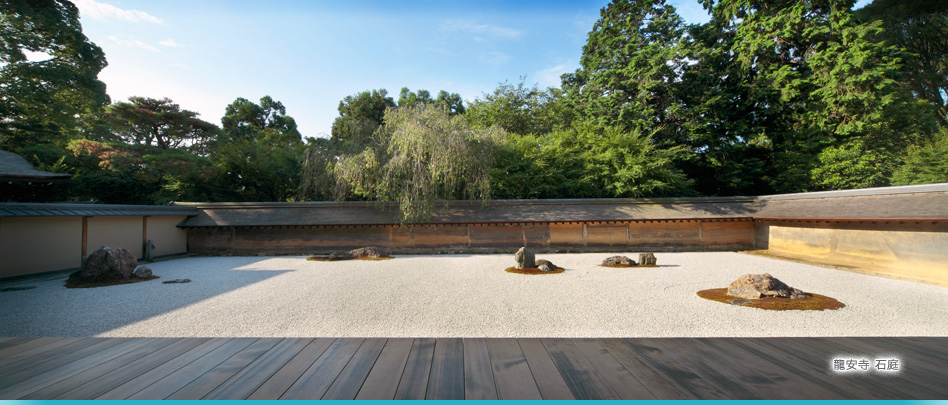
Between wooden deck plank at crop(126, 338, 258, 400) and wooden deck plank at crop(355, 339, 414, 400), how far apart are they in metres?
1.20

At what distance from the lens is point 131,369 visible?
8.68ft

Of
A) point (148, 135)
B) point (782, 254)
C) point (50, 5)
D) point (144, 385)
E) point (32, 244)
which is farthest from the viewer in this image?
point (148, 135)

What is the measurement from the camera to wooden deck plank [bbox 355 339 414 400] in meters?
2.22

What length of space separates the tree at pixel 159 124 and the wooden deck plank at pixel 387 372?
21.5 metres

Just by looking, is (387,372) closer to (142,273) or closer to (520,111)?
(142,273)

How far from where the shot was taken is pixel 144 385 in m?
2.35

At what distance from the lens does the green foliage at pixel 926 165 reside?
45.2ft

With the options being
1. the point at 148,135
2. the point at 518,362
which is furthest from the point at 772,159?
the point at 148,135

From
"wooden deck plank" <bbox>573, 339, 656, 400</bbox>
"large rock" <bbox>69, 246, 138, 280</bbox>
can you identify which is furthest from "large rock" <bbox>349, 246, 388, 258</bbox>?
"wooden deck plank" <bbox>573, 339, 656, 400</bbox>

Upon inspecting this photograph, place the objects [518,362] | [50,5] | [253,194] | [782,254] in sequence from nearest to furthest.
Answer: [518,362], [782,254], [50,5], [253,194]

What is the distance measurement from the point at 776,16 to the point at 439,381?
1977cm

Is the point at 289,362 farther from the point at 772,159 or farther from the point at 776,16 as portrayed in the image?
the point at 776,16

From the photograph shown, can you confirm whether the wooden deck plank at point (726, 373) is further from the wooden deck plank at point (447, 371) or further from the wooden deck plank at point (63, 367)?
the wooden deck plank at point (63, 367)

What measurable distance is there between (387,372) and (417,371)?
0.69ft
